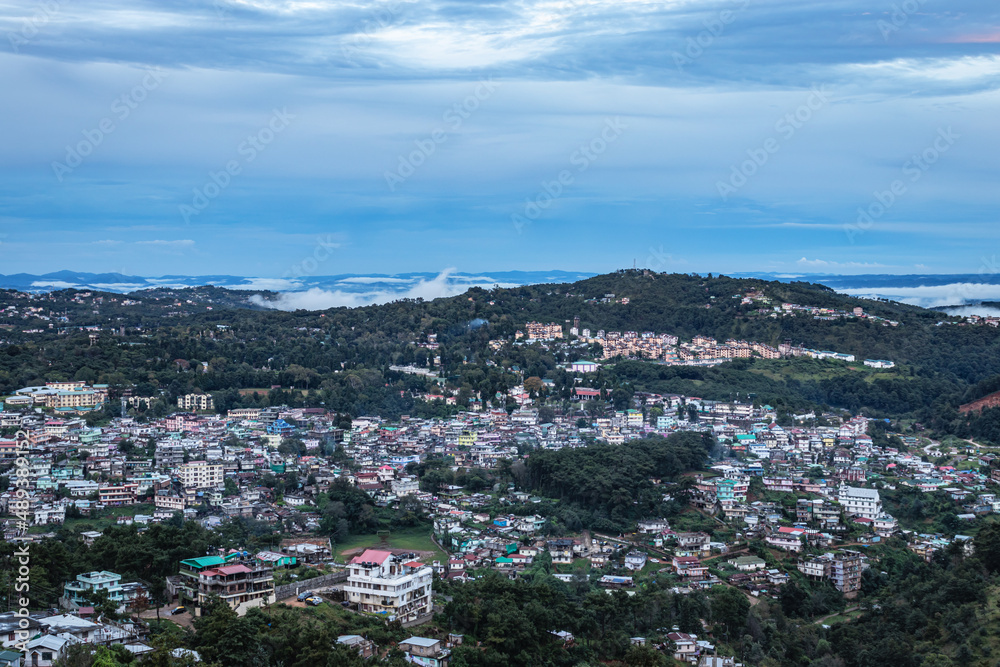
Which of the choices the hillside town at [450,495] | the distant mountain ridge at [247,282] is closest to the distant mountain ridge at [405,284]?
the distant mountain ridge at [247,282]

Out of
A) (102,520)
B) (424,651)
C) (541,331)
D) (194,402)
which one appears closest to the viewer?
(424,651)

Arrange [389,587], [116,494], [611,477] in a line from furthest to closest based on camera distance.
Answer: [611,477] < [116,494] < [389,587]

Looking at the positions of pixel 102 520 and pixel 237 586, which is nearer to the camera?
pixel 237 586

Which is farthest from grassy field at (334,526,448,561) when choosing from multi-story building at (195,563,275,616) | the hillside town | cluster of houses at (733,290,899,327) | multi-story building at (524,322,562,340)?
cluster of houses at (733,290,899,327)

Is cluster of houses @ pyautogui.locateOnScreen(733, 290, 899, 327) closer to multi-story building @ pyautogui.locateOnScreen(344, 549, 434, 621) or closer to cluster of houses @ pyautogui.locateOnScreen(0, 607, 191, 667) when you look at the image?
multi-story building @ pyautogui.locateOnScreen(344, 549, 434, 621)

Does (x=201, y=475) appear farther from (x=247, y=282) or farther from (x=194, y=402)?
(x=247, y=282)

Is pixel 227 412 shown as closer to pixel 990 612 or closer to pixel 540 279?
pixel 990 612

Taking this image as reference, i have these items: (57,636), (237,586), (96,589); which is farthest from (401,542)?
(57,636)
